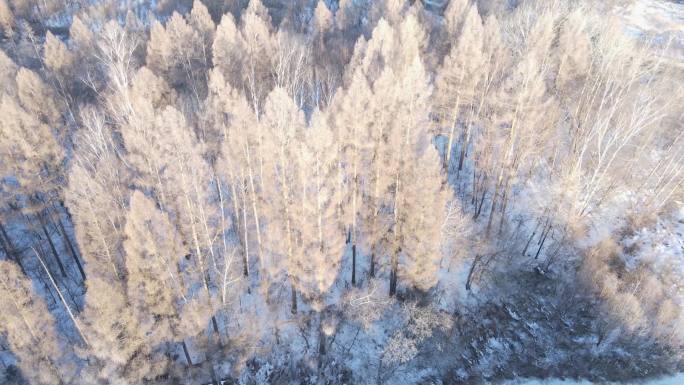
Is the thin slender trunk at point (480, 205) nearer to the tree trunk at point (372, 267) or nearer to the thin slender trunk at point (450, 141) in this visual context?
the thin slender trunk at point (450, 141)

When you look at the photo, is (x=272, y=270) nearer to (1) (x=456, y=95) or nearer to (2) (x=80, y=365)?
(2) (x=80, y=365)

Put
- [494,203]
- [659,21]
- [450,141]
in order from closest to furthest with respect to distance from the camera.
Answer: [494,203] → [450,141] → [659,21]

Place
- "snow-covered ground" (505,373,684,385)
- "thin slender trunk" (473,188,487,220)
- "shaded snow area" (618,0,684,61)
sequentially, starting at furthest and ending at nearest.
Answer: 1. "shaded snow area" (618,0,684,61)
2. "thin slender trunk" (473,188,487,220)
3. "snow-covered ground" (505,373,684,385)

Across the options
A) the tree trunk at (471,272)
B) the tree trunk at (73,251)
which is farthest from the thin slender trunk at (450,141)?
the tree trunk at (73,251)

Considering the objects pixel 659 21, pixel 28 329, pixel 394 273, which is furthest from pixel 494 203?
pixel 659 21

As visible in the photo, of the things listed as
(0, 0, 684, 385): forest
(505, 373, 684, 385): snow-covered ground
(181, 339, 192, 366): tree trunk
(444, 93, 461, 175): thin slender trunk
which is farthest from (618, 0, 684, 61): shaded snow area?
(181, 339, 192, 366): tree trunk

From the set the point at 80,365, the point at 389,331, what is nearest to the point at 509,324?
the point at 389,331

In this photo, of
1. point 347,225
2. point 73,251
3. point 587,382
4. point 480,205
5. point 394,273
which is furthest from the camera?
point 480,205

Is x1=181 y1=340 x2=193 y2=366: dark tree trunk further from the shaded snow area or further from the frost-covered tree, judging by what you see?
the shaded snow area

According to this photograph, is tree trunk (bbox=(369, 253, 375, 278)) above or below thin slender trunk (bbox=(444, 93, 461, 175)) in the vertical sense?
below

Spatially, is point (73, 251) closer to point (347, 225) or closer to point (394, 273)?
point (347, 225)
